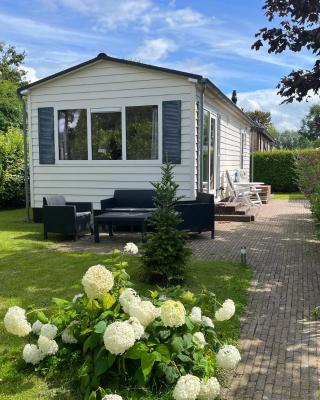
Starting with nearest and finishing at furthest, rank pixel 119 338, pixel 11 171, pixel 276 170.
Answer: pixel 119 338 → pixel 11 171 → pixel 276 170

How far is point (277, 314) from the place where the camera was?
187 inches

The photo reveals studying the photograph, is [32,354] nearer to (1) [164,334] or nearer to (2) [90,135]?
(1) [164,334]

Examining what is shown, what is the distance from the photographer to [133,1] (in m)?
9.71

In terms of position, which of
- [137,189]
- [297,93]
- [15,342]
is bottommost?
[15,342]

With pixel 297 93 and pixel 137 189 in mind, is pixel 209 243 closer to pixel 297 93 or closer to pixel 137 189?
→ pixel 137 189

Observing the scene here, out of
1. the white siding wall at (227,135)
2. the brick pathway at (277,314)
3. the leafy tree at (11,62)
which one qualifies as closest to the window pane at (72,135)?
the white siding wall at (227,135)

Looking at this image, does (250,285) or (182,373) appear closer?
(182,373)

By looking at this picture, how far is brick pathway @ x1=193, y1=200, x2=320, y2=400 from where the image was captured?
3258 mm

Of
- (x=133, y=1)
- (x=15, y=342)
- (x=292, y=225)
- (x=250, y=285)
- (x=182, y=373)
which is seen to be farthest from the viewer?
(x=292, y=225)

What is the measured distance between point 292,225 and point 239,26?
16.5ft

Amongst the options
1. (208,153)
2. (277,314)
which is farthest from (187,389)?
(208,153)

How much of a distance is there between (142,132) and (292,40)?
12.9ft

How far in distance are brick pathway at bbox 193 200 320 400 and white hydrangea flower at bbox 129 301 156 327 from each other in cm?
78

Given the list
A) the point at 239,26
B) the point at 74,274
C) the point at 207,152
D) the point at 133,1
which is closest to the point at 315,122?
the point at 239,26
